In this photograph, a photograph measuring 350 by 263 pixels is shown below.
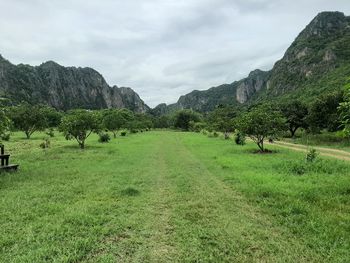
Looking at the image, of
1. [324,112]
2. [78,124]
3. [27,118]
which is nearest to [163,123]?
[27,118]

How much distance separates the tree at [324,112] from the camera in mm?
45056

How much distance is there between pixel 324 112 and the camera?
46.1 metres

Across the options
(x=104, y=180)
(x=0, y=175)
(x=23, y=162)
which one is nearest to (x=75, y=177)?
(x=104, y=180)

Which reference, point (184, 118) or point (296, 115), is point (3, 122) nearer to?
point (296, 115)

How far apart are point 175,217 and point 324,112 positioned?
142 feet

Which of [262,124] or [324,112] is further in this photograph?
[324,112]

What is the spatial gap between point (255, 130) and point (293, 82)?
583ft

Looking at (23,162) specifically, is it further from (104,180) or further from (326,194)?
(326,194)

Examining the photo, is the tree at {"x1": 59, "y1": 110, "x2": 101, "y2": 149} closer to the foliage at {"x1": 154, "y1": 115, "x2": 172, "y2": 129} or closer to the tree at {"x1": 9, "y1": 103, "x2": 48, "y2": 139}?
the tree at {"x1": 9, "y1": 103, "x2": 48, "y2": 139}

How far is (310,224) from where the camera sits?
7.92 m

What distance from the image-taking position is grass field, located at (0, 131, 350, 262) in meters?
6.34

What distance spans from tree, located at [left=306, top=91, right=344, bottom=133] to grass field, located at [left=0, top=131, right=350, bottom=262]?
109 ft

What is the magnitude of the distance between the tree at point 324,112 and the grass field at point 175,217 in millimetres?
33313

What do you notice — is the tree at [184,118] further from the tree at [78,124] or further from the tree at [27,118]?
the tree at [78,124]
